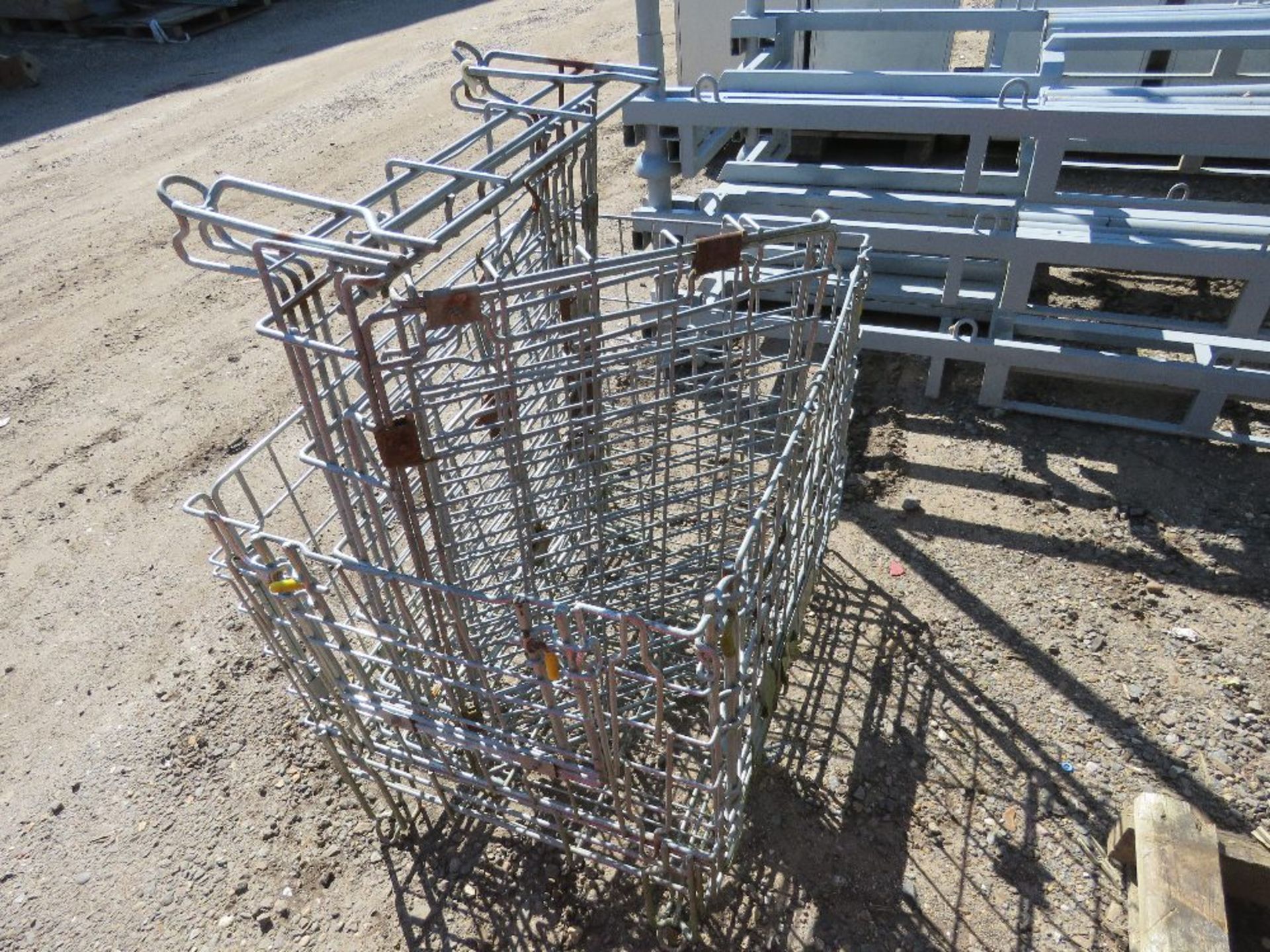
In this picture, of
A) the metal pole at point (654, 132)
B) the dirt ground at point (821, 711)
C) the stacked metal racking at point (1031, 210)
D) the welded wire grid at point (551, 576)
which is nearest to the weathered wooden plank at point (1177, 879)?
the dirt ground at point (821, 711)

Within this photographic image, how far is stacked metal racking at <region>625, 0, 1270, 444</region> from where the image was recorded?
3.70 meters

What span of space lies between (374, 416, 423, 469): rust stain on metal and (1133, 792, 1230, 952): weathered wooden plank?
2.15 metres

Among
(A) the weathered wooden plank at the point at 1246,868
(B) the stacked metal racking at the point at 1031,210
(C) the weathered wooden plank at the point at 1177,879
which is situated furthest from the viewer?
(B) the stacked metal racking at the point at 1031,210

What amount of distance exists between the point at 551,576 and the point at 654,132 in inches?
101

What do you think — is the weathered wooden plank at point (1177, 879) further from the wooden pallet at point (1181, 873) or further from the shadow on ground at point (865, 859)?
the shadow on ground at point (865, 859)

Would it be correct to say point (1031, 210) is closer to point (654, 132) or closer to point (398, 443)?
point (654, 132)

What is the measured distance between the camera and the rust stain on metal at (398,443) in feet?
5.91

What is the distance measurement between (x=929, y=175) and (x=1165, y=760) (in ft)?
10.1

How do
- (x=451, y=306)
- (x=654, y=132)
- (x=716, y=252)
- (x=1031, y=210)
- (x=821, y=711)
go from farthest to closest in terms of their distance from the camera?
(x=654, y=132), (x=1031, y=210), (x=821, y=711), (x=716, y=252), (x=451, y=306)

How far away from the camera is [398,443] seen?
5.94 ft

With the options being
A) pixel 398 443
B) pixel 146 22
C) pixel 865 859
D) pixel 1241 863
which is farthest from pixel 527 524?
pixel 146 22

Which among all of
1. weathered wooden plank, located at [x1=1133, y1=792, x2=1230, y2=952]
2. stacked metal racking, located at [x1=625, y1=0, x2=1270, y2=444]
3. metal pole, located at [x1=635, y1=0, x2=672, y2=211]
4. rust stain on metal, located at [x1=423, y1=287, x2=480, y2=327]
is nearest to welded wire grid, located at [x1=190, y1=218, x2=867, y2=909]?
rust stain on metal, located at [x1=423, y1=287, x2=480, y2=327]

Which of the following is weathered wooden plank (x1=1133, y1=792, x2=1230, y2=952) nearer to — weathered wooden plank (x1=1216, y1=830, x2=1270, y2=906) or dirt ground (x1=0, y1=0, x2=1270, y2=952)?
weathered wooden plank (x1=1216, y1=830, x2=1270, y2=906)

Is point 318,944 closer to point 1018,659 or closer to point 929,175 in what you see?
point 1018,659
